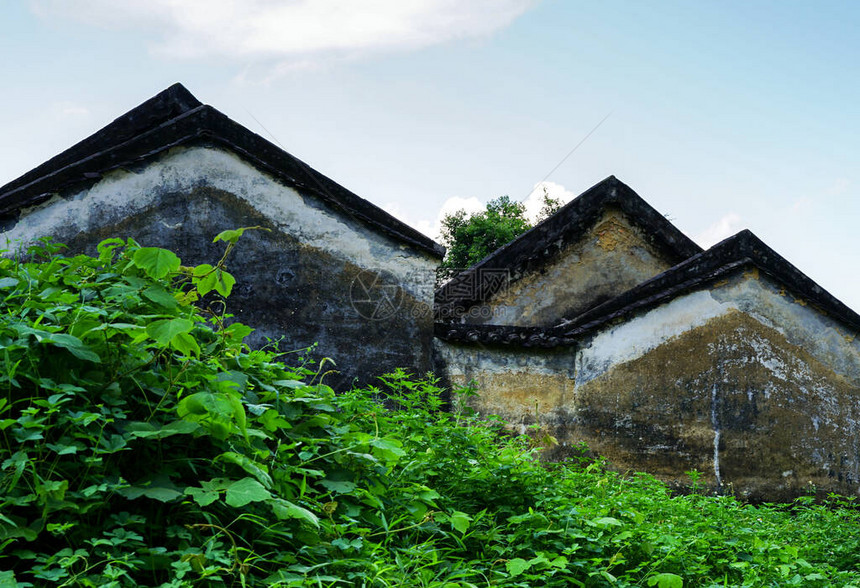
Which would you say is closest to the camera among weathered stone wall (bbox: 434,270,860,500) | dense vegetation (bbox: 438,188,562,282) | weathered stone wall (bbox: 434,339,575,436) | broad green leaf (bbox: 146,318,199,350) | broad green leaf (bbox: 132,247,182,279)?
broad green leaf (bbox: 146,318,199,350)

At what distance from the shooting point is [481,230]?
20.5 meters

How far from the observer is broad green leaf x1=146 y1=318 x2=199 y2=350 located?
2.48 metres

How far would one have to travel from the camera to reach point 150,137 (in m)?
6.40

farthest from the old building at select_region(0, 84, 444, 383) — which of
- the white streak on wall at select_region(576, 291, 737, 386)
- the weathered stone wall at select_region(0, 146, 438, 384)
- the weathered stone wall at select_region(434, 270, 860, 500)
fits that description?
the white streak on wall at select_region(576, 291, 737, 386)

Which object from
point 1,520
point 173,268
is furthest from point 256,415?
point 1,520

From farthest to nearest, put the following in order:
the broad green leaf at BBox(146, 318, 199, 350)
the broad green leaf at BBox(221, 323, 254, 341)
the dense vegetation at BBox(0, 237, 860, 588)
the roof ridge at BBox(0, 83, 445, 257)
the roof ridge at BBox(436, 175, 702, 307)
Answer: the roof ridge at BBox(436, 175, 702, 307)
the roof ridge at BBox(0, 83, 445, 257)
the broad green leaf at BBox(221, 323, 254, 341)
the broad green leaf at BBox(146, 318, 199, 350)
the dense vegetation at BBox(0, 237, 860, 588)

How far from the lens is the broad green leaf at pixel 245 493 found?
7.91 ft

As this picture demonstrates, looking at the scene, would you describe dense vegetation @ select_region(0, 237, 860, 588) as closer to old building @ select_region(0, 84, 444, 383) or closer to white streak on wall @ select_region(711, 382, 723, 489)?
old building @ select_region(0, 84, 444, 383)

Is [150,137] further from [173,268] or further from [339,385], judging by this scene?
[173,268]

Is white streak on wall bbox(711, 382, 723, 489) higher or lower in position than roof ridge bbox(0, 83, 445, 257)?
lower

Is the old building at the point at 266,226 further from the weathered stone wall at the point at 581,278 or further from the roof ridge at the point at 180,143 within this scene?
the weathered stone wall at the point at 581,278

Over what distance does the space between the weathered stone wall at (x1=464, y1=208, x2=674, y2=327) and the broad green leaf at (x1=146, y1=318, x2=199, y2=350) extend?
743 cm

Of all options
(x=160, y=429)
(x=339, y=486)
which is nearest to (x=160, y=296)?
(x=160, y=429)

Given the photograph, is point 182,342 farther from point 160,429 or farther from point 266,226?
point 266,226
